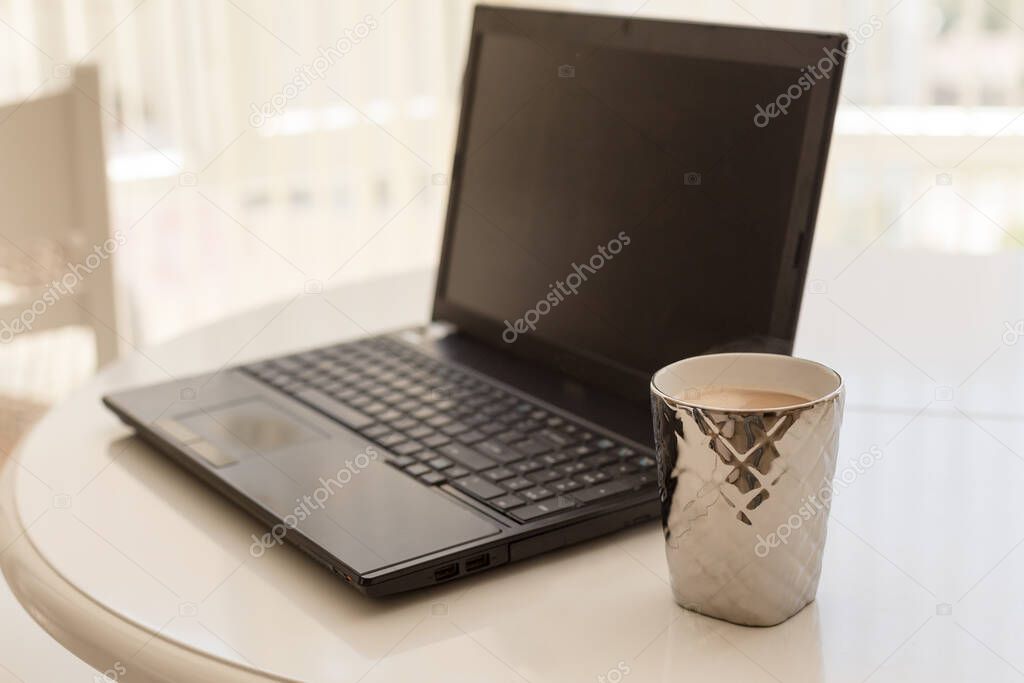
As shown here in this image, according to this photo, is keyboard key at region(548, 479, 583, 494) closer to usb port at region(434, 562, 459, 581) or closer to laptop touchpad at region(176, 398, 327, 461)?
usb port at region(434, 562, 459, 581)

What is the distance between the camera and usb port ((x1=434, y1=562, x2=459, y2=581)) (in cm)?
64

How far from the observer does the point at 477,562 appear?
2.15 feet

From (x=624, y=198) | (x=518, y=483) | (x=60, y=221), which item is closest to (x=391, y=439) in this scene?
(x=518, y=483)

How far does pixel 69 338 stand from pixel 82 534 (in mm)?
795

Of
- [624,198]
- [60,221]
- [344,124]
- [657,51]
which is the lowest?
[344,124]

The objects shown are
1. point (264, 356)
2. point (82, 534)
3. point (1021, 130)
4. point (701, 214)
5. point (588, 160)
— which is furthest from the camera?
point (1021, 130)

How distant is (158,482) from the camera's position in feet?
2.63

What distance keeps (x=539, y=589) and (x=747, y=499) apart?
133 mm

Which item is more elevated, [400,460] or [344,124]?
[400,460]

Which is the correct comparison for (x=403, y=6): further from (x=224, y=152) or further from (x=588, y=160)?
(x=588, y=160)

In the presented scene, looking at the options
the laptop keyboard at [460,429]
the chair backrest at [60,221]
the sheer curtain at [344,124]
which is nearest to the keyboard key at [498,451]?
the laptop keyboard at [460,429]

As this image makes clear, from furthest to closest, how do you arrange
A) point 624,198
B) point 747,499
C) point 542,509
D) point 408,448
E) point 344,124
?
point 344,124 < point 624,198 < point 408,448 < point 542,509 < point 747,499

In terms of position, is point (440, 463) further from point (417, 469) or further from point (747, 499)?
point (747, 499)

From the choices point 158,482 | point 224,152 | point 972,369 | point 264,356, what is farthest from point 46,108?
point 224,152
